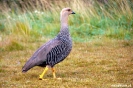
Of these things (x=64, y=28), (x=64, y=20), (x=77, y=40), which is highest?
(x=64, y=20)

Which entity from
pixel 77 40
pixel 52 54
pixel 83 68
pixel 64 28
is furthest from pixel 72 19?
pixel 52 54

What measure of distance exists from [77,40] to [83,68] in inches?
130

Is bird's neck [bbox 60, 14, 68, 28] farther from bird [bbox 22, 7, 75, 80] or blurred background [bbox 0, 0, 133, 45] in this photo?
blurred background [bbox 0, 0, 133, 45]

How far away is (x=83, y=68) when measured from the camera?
888cm

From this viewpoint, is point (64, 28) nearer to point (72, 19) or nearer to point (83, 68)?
→ point (83, 68)

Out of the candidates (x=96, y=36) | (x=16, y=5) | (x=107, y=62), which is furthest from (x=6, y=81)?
(x=16, y=5)

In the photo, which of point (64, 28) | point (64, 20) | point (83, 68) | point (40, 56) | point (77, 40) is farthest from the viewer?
point (77, 40)

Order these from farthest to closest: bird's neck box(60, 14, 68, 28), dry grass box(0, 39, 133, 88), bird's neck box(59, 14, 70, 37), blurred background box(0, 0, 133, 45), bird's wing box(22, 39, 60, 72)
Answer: blurred background box(0, 0, 133, 45), bird's neck box(60, 14, 68, 28), bird's neck box(59, 14, 70, 37), bird's wing box(22, 39, 60, 72), dry grass box(0, 39, 133, 88)

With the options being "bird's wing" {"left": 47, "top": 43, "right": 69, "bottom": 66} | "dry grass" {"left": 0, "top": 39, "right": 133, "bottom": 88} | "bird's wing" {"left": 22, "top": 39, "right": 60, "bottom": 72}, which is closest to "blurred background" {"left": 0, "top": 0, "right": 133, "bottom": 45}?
"dry grass" {"left": 0, "top": 39, "right": 133, "bottom": 88}

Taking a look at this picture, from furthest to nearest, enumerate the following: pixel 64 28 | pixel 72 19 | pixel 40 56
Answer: pixel 72 19, pixel 64 28, pixel 40 56

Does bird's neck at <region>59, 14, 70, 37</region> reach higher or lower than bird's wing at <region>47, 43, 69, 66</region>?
higher

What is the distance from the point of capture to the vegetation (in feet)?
25.7

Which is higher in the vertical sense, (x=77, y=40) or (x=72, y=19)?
(x=72, y=19)

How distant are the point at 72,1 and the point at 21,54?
14.8ft
